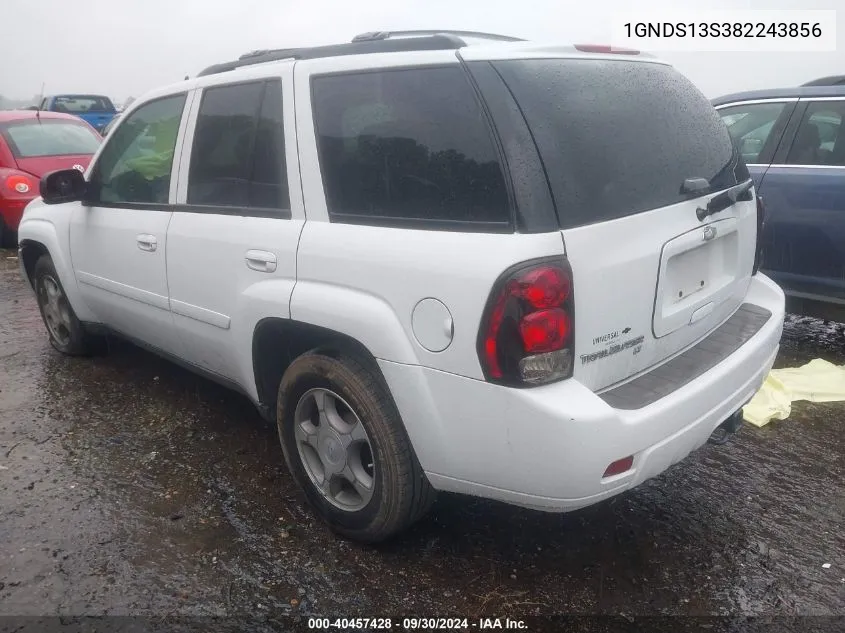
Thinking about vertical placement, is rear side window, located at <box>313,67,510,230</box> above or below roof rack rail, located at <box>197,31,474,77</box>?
below

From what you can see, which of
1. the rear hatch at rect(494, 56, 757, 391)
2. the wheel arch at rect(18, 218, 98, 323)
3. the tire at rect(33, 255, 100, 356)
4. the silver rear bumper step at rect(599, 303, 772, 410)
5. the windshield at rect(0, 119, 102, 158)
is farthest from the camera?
the windshield at rect(0, 119, 102, 158)

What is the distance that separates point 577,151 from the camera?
221cm

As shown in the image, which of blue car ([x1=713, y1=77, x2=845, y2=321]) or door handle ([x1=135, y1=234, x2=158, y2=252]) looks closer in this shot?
door handle ([x1=135, y1=234, x2=158, y2=252])

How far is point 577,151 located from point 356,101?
33.0 inches

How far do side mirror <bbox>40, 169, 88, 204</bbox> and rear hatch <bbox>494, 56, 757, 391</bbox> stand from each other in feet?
8.85

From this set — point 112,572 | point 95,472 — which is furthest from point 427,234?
point 95,472

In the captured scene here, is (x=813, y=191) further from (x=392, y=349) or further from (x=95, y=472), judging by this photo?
(x=95, y=472)

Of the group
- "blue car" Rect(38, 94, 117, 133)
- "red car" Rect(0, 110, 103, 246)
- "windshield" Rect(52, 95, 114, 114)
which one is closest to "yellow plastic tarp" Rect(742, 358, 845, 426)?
"red car" Rect(0, 110, 103, 246)

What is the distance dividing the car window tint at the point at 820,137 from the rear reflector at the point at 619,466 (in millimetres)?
3224

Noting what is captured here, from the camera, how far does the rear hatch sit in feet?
7.06

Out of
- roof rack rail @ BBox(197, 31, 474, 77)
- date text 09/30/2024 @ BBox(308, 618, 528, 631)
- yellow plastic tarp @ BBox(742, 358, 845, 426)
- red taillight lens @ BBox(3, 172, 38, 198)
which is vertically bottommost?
yellow plastic tarp @ BBox(742, 358, 845, 426)

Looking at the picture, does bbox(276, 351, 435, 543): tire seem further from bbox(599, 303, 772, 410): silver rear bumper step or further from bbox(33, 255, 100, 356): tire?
bbox(33, 255, 100, 356): tire

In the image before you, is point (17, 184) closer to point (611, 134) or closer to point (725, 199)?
point (611, 134)

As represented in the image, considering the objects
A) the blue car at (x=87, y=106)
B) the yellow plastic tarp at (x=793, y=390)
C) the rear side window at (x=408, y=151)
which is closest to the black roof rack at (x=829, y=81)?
the yellow plastic tarp at (x=793, y=390)
